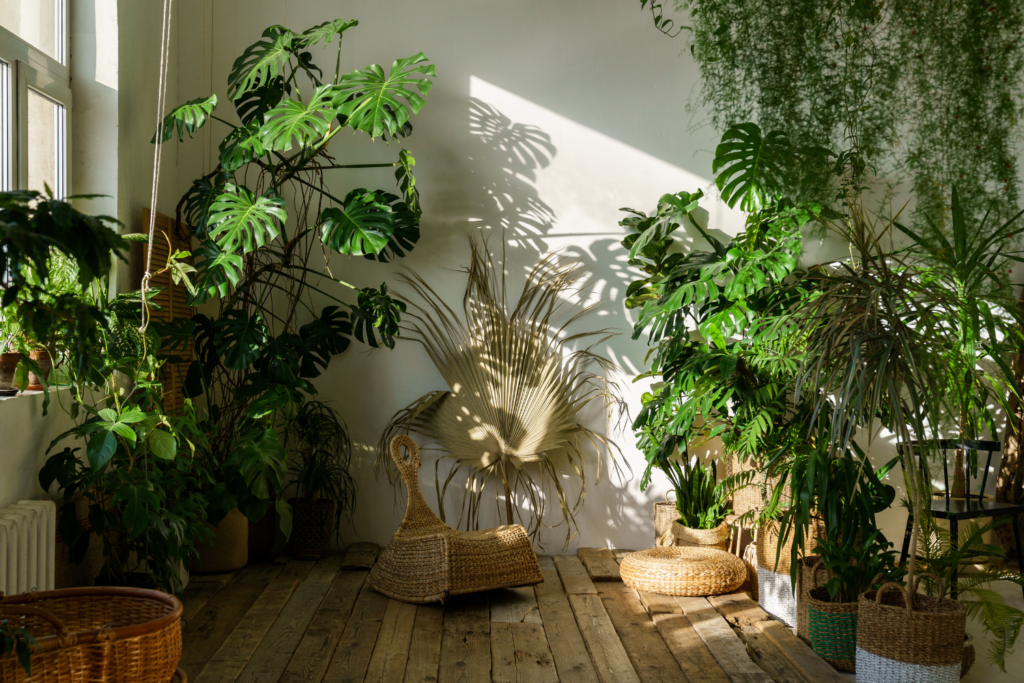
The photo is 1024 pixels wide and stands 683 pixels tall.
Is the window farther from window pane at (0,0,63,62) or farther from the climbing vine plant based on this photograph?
the climbing vine plant

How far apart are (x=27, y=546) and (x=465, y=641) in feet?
4.58

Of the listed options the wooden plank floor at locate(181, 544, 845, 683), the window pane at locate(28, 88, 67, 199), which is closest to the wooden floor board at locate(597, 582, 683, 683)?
the wooden plank floor at locate(181, 544, 845, 683)

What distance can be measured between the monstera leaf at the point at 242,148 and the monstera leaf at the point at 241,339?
0.61 meters

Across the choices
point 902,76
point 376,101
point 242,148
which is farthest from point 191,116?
point 902,76

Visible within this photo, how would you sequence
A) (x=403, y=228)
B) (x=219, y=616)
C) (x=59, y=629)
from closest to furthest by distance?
(x=59, y=629) < (x=219, y=616) < (x=403, y=228)

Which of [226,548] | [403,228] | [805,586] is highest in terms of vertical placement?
[403,228]

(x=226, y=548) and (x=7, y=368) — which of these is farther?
(x=226, y=548)

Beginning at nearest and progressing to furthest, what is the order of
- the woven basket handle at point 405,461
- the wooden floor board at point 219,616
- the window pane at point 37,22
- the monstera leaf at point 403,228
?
the wooden floor board at point 219,616 < the window pane at point 37,22 < the woven basket handle at point 405,461 < the monstera leaf at point 403,228

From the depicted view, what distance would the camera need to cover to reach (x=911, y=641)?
2.20m

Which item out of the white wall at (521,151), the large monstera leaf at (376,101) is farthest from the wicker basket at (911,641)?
the large monstera leaf at (376,101)

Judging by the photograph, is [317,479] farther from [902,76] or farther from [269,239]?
[902,76]

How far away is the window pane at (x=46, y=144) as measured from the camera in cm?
279

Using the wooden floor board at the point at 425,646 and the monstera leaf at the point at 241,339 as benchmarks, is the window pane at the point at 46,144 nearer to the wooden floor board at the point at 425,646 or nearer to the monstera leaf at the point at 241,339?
the monstera leaf at the point at 241,339

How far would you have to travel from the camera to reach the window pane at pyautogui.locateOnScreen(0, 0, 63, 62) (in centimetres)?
271
